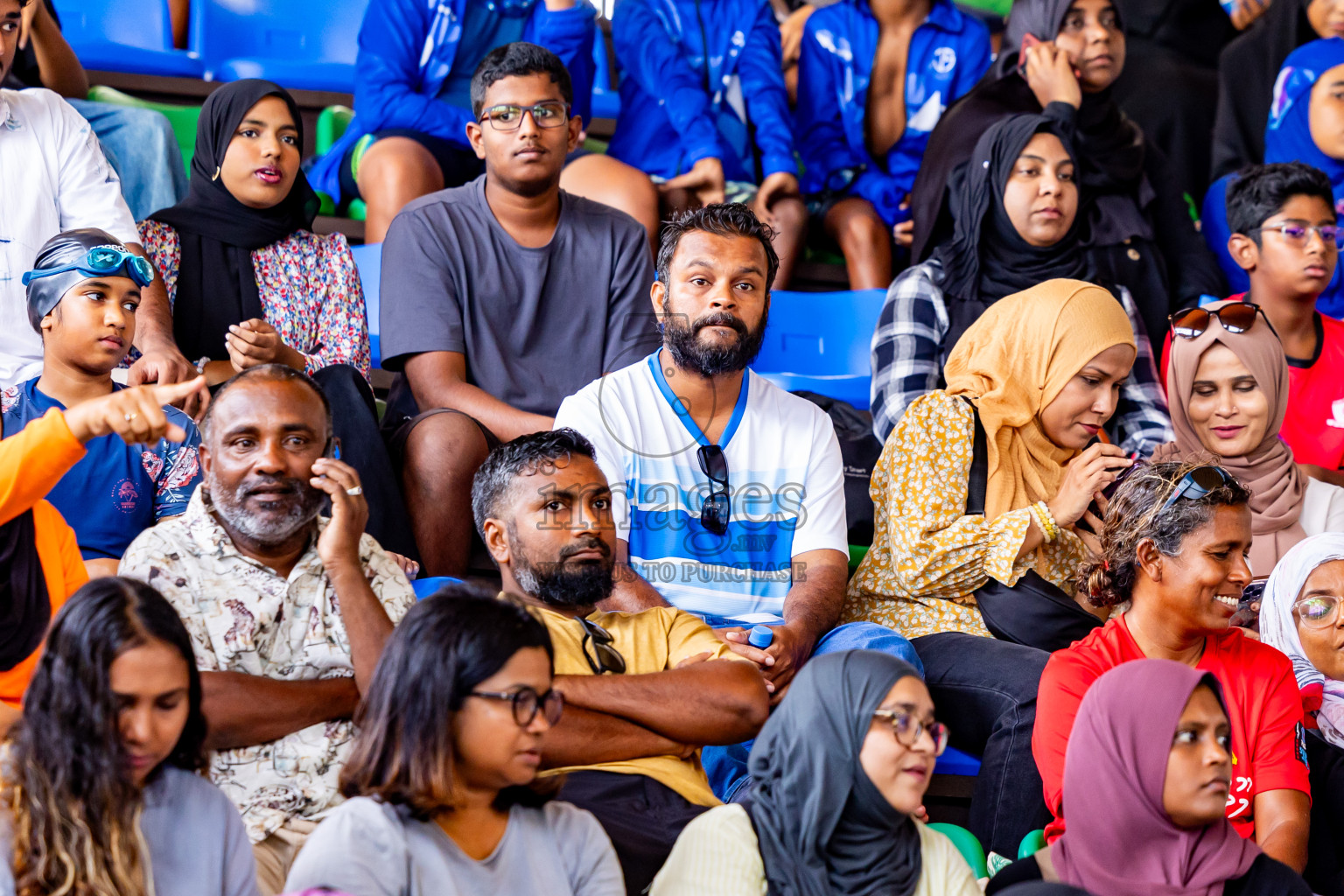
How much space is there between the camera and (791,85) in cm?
477

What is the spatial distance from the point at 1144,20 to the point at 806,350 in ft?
7.89

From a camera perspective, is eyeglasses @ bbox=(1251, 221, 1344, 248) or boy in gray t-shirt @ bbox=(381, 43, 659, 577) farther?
eyeglasses @ bbox=(1251, 221, 1344, 248)

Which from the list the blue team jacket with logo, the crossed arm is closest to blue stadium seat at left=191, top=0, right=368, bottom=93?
the blue team jacket with logo

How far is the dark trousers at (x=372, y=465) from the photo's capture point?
2705 millimetres

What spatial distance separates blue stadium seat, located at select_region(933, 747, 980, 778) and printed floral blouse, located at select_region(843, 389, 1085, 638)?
0.85ft

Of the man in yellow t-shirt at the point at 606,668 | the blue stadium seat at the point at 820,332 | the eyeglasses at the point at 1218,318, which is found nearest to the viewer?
the man in yellow t-shirt at the point at 606,668

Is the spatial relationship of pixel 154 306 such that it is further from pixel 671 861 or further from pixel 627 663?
pixel 671 861

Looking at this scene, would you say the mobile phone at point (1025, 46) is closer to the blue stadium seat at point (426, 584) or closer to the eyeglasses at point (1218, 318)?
the eyeglasses at point (1218, 318)

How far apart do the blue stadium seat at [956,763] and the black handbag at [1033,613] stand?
267 mm

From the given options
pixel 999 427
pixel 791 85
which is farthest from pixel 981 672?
pixel 791 85

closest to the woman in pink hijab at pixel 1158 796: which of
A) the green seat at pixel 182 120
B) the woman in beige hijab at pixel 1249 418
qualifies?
Answer: the woman in beige hijab at pixel 1249 418

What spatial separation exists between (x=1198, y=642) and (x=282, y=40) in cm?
369

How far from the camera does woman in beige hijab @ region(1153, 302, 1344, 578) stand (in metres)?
3.12

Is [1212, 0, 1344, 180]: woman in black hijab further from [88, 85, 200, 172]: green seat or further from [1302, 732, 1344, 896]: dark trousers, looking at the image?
[88, 85, 200, 172]: green seat
